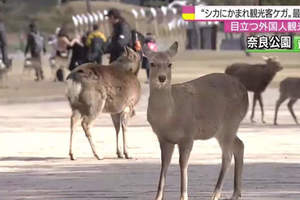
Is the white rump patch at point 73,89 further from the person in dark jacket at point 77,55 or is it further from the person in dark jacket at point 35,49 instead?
the person in dark jacket at point 35,49

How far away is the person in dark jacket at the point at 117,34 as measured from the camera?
60.2 feet

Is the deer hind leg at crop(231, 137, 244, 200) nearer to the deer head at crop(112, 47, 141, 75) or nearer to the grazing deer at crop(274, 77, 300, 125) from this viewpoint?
the deer head at crop(112, 47, 141, 75)

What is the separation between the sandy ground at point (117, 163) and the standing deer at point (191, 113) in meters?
0.57

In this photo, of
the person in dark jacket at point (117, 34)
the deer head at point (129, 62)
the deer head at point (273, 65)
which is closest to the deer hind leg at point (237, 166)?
the deer head at point (129, 62)

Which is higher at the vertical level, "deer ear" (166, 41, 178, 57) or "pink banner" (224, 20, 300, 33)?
"deer ear" (166, 41, 178, 57)

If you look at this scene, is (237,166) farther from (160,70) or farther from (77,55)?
(77,55)

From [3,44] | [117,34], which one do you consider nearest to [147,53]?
[117,34]

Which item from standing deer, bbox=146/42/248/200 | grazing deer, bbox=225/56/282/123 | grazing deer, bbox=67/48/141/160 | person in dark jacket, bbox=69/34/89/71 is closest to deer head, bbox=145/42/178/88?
standing deer, bbox=146/42/248/200

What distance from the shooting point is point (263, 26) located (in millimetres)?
21078

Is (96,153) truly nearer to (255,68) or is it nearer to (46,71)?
(255,68)

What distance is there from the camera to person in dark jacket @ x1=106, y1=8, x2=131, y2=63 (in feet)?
60.2

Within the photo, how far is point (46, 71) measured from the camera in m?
46.2

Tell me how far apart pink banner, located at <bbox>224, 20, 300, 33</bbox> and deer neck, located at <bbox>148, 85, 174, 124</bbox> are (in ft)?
33.1

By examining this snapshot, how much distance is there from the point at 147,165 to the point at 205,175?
136cm
